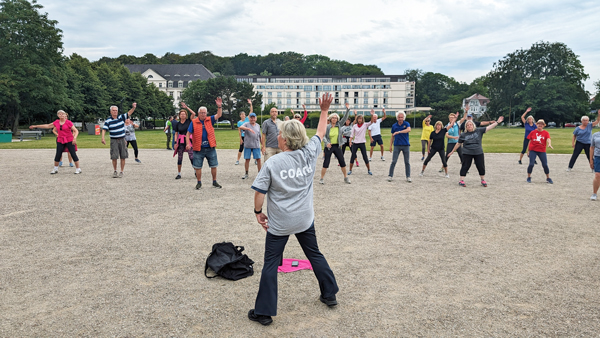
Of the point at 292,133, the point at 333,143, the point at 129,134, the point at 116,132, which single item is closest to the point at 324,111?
the point at 292,133

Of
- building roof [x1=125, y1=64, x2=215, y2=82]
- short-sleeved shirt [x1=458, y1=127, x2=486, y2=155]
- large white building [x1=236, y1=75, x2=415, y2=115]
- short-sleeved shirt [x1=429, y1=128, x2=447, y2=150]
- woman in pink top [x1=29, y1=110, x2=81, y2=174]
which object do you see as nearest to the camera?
short-sleeved shirt [x1=458, y1=127, x2=486, y2=155]

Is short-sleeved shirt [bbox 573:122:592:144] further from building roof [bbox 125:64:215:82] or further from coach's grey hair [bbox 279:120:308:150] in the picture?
building roof [bbox 125:64:215:82]

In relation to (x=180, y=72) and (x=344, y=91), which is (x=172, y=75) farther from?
(x=344, y=91)

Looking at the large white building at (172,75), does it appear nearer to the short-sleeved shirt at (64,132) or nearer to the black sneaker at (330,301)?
the short-sleeved shirt at (64,132)

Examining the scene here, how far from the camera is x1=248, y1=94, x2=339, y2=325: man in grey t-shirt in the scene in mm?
3725

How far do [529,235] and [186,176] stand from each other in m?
10.00

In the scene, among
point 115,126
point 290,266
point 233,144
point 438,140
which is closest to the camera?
point 290,266

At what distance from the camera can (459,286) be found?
4.56 metres

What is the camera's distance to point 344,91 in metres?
139

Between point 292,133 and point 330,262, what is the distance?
2.26 meters

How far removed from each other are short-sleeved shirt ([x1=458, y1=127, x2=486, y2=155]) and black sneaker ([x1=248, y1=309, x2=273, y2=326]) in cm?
954

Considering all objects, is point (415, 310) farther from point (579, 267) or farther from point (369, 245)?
point (579, 267)

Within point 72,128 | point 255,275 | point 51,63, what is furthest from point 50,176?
point 51,63

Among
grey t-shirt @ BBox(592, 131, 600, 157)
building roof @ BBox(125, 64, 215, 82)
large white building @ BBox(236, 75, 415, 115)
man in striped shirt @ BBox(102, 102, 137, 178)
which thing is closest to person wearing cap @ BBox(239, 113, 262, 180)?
man in striped shirt @ BBox(102, 102, 137, 178)
